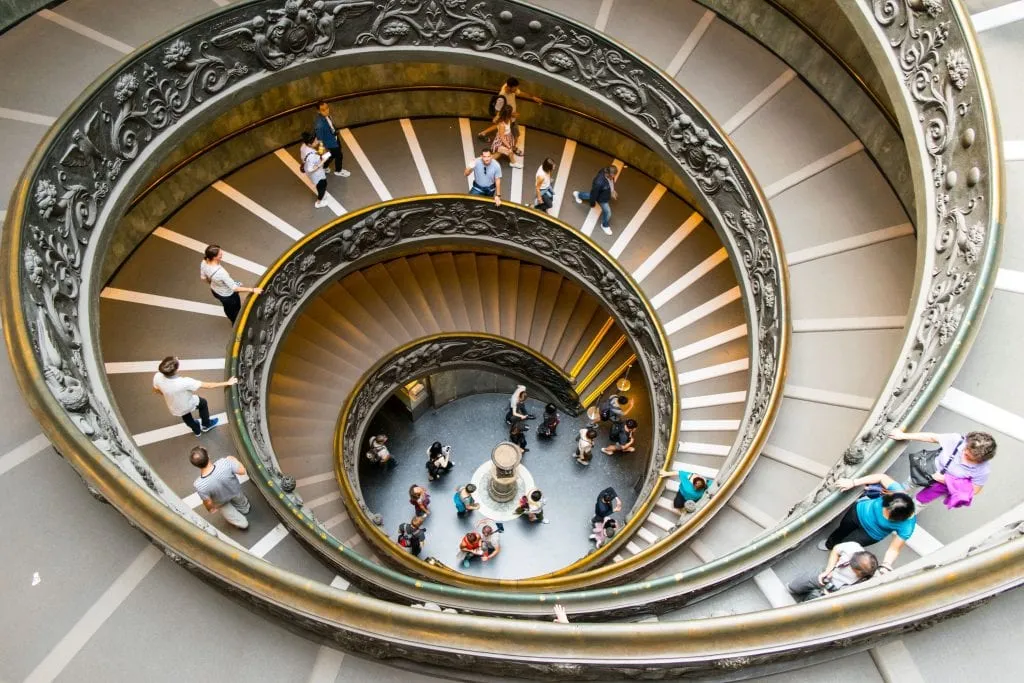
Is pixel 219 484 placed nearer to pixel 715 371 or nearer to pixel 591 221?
pixel 715 371

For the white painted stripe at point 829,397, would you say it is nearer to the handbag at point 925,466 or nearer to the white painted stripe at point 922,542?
the handbag at point 925,466

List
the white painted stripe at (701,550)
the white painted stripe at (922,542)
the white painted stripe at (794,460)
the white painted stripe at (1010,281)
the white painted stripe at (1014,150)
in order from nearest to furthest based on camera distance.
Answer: the white painted stripe at (922,542)
the white painted stripe at (1010,281)
the white painted stripe at (1014,150)
the white painted stripe at (701,550)
the white painted stripe at (794,460)

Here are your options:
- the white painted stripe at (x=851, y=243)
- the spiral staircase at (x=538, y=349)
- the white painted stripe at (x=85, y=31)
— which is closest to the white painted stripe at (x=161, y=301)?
the spiral staircase at (x=538, y=349)

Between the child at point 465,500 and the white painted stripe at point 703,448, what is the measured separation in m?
5.32

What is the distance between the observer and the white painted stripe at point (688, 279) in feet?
36.1

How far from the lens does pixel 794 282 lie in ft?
27.5

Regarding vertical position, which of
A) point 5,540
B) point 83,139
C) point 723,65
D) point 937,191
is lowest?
point 5,540

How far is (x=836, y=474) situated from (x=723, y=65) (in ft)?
22.9

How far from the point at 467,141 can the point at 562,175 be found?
6.41 feet

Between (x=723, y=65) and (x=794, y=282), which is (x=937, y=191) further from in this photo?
→ (x=723, y=65)

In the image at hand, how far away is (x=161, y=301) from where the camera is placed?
9273mm

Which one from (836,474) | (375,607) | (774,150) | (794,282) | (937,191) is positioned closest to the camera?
(375,607)

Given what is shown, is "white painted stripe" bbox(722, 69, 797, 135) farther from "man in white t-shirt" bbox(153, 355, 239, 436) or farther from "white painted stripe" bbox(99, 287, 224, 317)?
"white painted stripe" bbox(99, 287, 224, 317)

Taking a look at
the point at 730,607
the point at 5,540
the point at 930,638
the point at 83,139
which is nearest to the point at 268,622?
the point at 5,540
